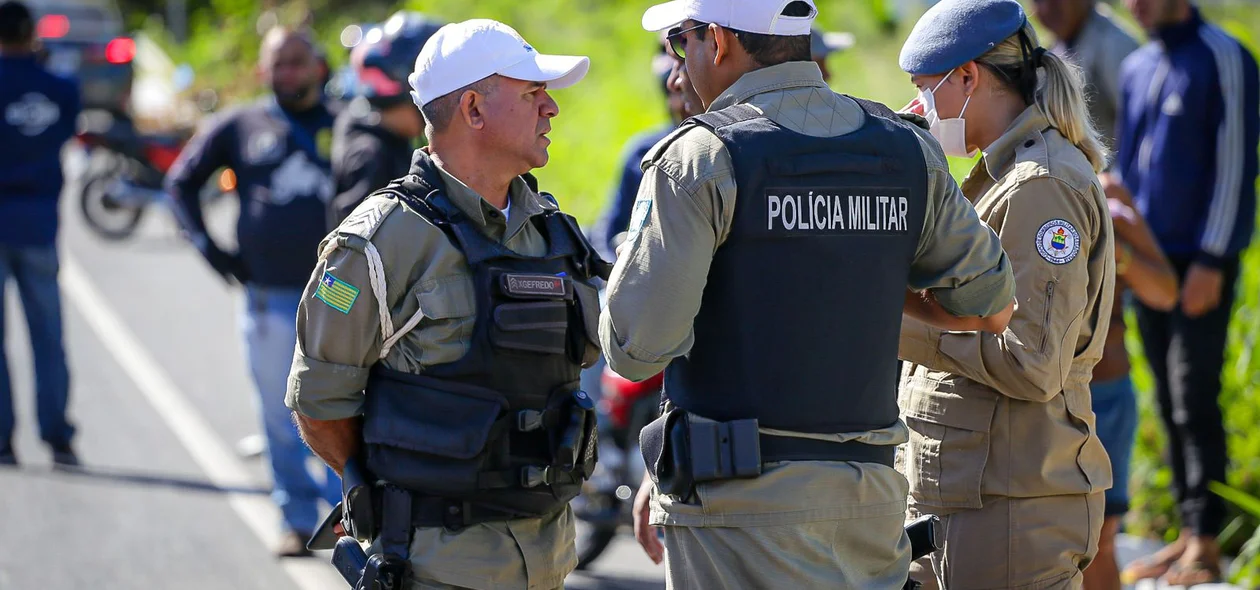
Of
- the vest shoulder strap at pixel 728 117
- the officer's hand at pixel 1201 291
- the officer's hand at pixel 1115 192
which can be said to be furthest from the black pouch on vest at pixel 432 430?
the officer's hand at pixel 1201 291

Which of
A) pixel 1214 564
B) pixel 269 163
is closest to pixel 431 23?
pixel 269 163

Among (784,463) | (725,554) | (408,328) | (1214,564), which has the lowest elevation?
(1214,564)

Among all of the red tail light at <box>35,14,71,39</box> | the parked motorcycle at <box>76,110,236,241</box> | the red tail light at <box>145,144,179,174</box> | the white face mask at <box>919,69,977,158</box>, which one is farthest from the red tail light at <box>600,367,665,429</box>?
the red tail light at <box>35,14,71,39</box>

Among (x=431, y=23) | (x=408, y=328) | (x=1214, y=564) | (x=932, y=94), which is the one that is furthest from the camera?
(x=431, y=23)

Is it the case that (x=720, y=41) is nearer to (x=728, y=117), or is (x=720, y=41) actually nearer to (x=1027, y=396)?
(x=728, y=117)

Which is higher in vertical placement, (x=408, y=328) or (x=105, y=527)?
(x=408, y=328)

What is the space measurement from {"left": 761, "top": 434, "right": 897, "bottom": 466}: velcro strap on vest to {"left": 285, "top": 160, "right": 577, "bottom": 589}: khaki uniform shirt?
0.74 metres

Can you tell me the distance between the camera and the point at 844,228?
2.68 metres

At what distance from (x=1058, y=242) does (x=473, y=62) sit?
1.34 metres

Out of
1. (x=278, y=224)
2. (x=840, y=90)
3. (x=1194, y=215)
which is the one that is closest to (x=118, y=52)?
(x=840, y=90)

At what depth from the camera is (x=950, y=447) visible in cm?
320

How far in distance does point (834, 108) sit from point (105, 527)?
487cm

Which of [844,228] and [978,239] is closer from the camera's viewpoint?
[844,228]

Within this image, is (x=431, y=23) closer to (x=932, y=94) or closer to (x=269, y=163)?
(x=269, y=163)
